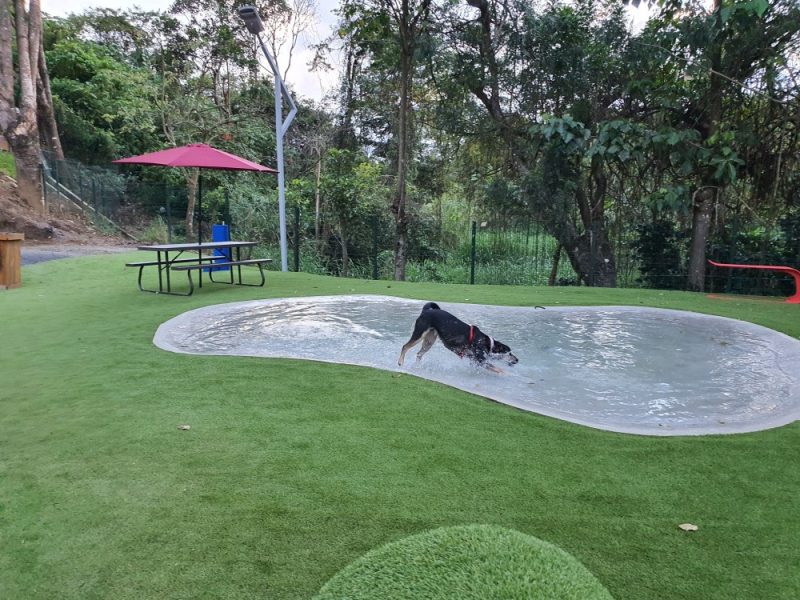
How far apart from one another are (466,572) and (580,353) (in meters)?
4.31

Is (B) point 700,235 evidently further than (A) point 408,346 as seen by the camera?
Yes

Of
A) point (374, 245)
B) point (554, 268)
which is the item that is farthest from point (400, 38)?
point (554, 268)

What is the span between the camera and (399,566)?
148 cm

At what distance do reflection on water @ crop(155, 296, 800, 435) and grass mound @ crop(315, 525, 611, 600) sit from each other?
208cm

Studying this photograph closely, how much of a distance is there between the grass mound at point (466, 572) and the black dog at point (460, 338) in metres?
2.79

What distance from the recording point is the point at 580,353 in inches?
212

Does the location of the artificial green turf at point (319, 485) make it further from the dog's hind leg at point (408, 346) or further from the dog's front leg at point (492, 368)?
the dog's front leg at point (492, 368)

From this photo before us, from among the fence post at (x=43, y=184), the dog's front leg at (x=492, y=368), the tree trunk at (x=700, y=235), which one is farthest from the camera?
the fence post at (x=43, y=184)

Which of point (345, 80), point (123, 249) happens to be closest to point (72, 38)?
point (345, 80)

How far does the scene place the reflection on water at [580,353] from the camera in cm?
380

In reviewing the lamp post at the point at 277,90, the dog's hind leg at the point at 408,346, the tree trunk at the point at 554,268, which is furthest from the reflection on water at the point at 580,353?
the tree trunk at the point at 554,268

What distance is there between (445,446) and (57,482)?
6.60 ft

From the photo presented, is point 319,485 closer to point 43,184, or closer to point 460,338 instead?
point 460,338

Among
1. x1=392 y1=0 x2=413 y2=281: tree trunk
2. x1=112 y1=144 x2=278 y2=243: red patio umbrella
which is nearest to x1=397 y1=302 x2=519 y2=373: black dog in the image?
x1=112 y1=144 x2=278 y2=243: red patio umbrella
